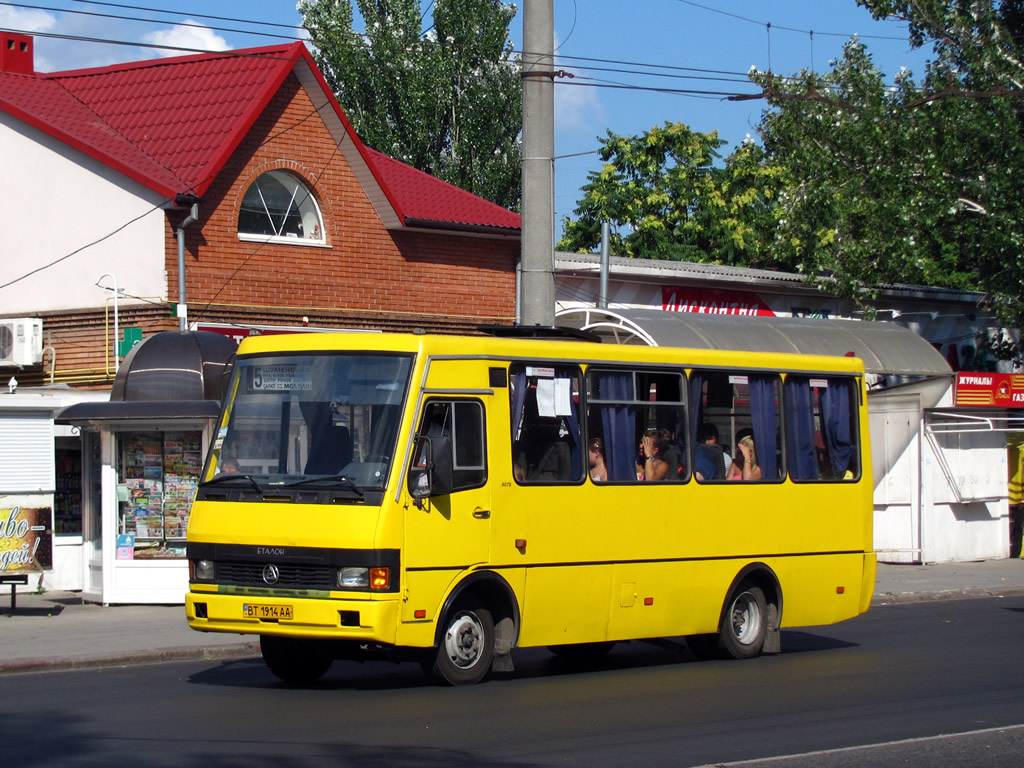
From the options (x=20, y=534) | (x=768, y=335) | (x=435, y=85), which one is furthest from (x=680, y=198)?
(x=20, y=534)

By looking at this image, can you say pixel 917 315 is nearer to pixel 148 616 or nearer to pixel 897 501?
pixel 897 501

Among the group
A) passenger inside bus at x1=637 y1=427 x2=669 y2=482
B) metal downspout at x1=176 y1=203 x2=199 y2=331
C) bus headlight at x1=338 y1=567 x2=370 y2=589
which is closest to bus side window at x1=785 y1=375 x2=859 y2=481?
passenger inside bus at x1=637 y1=427 x2=669 y2=482

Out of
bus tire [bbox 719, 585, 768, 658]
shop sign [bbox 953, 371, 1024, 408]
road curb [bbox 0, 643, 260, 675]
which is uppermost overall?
shop sign [bbox 953, 371, 1024, 408]

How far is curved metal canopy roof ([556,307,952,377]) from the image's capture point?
22.1m

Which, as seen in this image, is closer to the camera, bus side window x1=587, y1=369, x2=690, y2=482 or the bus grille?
the bus grille

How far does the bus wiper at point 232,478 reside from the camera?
10.8 metres

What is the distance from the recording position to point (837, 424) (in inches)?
574

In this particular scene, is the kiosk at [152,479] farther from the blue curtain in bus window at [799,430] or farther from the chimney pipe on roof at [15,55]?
the chimney pipe on roof at [15,55]

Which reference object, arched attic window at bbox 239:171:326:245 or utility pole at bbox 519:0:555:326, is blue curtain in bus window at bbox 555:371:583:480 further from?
arched attic window at bbox 239:171:326:245

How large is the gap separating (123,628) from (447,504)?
6649 millimetres

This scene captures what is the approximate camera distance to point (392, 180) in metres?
27.3

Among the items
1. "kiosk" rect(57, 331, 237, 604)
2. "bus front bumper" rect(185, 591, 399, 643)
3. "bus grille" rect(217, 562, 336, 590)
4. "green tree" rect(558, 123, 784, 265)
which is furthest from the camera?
"green tree" rect(558, 123, 784, 265)

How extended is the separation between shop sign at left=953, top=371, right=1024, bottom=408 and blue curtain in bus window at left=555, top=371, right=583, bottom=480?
14.7 m

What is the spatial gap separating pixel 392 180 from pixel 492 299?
3405 mm
